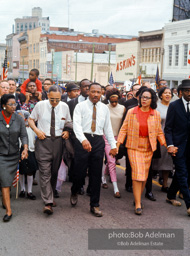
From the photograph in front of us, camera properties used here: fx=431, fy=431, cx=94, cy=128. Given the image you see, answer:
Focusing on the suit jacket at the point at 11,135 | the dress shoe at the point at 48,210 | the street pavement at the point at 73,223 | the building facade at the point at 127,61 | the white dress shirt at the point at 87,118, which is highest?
the building facade at the point at 127,61

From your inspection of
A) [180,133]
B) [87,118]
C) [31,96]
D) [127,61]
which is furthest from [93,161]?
[127,61]

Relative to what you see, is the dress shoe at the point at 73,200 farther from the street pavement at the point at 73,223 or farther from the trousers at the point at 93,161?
the trousers at the point at 93,161

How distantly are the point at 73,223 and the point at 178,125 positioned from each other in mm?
2300

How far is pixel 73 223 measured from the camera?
6230 millimetres

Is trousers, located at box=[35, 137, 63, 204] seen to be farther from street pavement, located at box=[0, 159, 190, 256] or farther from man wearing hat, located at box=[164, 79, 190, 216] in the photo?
man wearing hat, located at box=[164, 79, 190, 216]

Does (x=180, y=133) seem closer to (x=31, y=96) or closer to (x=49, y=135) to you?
(x=49, y=135)

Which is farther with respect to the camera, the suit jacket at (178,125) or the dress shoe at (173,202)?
the dress shoe at (173,202)

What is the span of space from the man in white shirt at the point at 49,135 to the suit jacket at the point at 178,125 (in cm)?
167

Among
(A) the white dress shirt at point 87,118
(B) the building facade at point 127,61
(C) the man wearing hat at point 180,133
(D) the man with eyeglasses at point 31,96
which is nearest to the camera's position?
(A) the white dress shirt at point 87,118

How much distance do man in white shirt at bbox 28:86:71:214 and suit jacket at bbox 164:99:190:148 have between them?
5.48 feet

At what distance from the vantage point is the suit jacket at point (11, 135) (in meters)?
6.43

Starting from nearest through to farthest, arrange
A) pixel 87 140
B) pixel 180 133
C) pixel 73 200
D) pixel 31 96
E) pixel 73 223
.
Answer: pixel 73 223 < pixel 87 140 < pixel 180 133 < pixel 73 200 < pixel 31 96

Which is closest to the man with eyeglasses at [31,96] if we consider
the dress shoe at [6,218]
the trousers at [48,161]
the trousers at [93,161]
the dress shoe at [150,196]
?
the trousers at [48,161]

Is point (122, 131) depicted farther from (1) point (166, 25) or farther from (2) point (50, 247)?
(1) point (166, 25)
